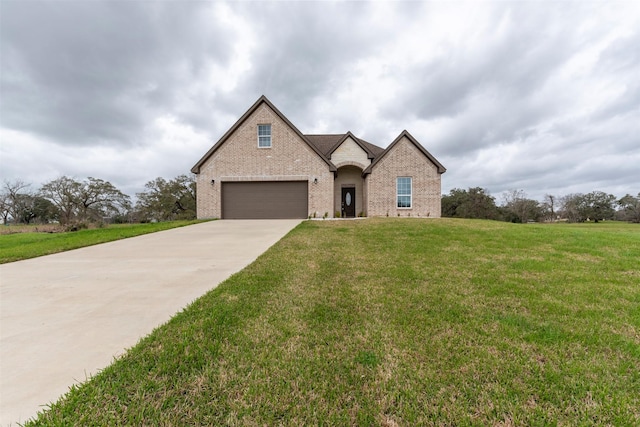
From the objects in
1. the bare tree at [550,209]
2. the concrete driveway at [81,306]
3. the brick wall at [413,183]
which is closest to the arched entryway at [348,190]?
the brick wall at [413,183]

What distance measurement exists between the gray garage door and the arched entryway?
3.49 metres

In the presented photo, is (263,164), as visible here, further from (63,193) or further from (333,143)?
(63,193)

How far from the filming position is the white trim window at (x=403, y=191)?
54.1 ft

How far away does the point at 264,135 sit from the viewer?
1584 centimetres

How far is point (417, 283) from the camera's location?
411 cm

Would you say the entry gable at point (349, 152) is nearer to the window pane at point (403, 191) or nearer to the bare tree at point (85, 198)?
the window pane at point (403, 191)

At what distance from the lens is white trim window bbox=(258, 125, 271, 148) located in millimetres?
15820

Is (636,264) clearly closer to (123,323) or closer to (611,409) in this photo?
(611,409)

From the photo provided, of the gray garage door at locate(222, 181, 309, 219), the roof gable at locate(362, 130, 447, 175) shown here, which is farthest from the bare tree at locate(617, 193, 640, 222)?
the gray garage door at locate(222, 181, 309, 219)

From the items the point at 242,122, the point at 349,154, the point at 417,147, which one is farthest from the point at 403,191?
the point at 242,122

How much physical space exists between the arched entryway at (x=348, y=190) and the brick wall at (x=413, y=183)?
6.37 ft

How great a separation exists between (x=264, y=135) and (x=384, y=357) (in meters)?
15.5

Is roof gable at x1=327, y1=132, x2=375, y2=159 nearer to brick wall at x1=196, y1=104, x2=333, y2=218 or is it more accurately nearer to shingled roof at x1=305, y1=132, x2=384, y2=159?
shingled roof at x1=305, y1=132, x2=384, y2=159

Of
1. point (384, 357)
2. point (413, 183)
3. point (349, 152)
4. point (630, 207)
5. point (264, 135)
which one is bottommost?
point (384, 357)
